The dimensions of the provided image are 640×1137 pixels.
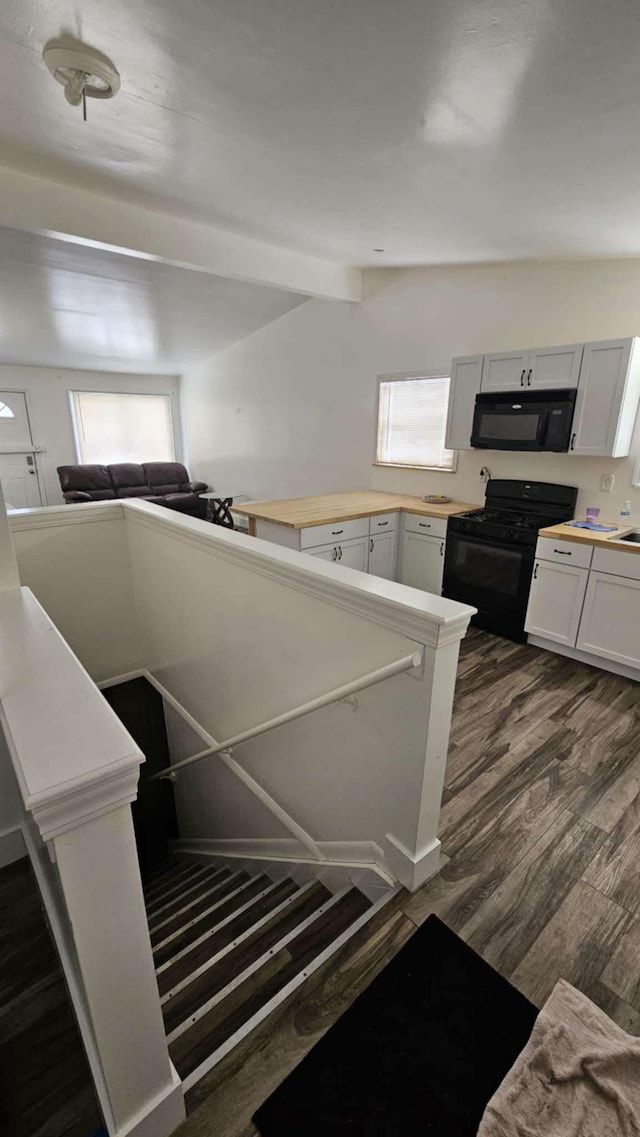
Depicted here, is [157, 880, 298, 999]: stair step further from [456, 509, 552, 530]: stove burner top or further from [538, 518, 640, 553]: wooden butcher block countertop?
[456, 509, 552, 530]: stove burner top

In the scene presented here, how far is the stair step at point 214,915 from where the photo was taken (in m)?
1.83

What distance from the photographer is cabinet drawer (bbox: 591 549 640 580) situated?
2.79m

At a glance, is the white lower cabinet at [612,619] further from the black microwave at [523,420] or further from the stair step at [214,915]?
the stair step at [214,915]

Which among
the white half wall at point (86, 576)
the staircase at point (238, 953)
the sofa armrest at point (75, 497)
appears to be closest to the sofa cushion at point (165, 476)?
the sofa armrest at point (75, 497)

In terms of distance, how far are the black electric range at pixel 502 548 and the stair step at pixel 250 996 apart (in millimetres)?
2418

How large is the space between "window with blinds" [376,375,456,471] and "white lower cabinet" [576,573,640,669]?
5.82 feet

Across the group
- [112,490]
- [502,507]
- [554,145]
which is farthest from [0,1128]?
[112,490]

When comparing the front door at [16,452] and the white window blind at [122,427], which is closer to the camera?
the front door at [16,452]

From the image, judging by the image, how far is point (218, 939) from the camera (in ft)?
5.73

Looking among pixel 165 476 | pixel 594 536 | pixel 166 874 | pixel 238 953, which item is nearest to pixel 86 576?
pixel 166 874

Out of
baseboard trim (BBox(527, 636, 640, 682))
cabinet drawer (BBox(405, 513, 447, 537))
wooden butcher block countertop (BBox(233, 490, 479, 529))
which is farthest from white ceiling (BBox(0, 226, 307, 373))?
baseboard trim (BBox(527, 636, 640, 682))

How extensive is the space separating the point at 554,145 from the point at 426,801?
247cm

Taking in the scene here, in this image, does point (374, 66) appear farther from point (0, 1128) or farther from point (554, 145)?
point (0, 1128)

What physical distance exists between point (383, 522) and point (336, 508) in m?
0.42
